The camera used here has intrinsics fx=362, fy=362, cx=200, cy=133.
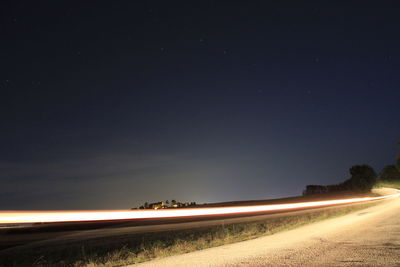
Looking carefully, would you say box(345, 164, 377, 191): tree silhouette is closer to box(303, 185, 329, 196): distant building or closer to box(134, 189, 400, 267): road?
box(303, 185, 329, 196): distant building

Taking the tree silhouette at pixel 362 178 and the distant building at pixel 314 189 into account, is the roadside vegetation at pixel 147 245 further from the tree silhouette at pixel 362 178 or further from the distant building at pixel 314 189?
the distant building at pixel 314 189

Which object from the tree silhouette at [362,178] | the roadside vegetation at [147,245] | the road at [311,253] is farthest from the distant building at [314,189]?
the road at [311,253]

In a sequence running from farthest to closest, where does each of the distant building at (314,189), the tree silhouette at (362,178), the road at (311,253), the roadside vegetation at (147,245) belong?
the distant building at (314,189)
the tree silhouette at (362,178)
the roadside vegetation at (147,245)
the road at (311,253)

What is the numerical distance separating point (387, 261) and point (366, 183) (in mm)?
64639

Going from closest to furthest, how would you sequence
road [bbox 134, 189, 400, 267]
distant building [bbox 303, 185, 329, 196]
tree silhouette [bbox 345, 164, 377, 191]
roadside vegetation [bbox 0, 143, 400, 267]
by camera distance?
road [bbox 134, 189, 400, 267], roadside vegetation [bbox 0, 143, 400, 267], tree silhouette [bbox 345, 164, 377, 191], distant building [bbox 303, 185, 329, 196]

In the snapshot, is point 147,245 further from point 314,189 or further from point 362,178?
point 314,189

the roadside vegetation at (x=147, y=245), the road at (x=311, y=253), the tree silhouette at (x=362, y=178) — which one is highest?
the tree silhouette at (x=362, y=178)

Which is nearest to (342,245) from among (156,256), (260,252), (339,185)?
(260,252)

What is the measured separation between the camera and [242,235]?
1472 centimetres

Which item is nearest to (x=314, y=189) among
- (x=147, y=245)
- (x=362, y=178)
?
(x=362, y=178)

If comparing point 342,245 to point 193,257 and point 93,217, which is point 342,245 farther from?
point 93,217

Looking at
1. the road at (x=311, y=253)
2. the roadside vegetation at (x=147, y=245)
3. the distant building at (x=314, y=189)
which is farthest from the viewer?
the distant building at (x=314, y=189)

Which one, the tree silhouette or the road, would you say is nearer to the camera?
the road

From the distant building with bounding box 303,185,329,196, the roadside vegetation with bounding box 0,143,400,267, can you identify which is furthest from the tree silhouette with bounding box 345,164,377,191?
the roadside vegetation with bounding box 0,143,400,267
